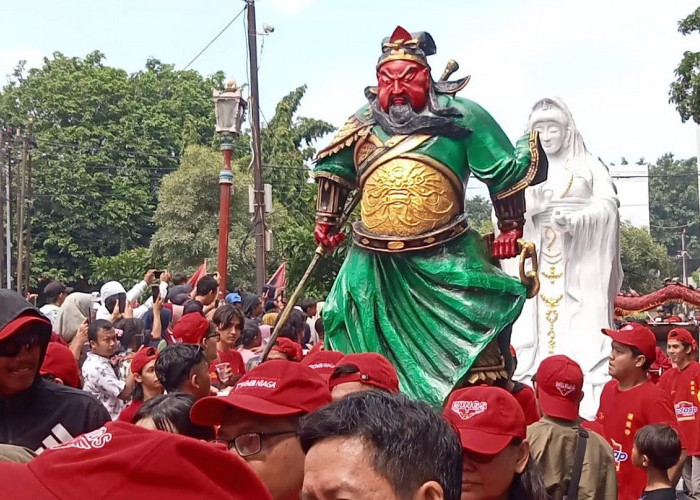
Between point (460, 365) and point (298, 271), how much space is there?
13.1m

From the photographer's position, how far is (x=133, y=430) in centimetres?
154

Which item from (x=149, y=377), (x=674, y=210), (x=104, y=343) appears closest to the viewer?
(x=149, y=377)

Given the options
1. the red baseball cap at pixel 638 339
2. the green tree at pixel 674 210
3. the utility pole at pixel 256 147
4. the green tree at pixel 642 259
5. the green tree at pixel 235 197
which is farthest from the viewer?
the green tree at pixel 674 210

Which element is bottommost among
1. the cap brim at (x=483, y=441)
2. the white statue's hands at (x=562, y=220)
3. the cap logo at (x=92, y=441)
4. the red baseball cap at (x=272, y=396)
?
the cap brim at (x=483, y=441)

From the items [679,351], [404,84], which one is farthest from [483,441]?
[679,351]

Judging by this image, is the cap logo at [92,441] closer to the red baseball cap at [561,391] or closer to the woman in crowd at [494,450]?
the woman in crowd at [494,450]

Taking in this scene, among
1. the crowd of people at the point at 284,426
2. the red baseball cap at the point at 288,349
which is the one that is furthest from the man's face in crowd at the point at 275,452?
the red baseball cap at the point at 288,349

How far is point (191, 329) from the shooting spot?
229 inches

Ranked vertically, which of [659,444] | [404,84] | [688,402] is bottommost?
[688,402]

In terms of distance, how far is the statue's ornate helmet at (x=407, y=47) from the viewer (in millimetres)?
7027

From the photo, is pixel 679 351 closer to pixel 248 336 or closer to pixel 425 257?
pixel 425 257

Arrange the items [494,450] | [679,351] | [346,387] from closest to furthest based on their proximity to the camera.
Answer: [494,450] → [346,387] → [679,351]

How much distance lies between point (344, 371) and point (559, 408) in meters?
1.10

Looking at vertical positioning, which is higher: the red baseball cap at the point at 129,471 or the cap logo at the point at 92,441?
the cap logo at the point at 92,441
